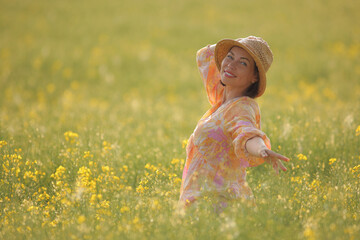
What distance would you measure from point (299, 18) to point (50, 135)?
1523 cm

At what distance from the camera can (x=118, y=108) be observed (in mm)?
10727

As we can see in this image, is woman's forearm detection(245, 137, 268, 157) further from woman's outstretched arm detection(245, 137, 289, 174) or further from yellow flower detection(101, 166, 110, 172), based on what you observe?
yellow flower detection(101, 166, 110, 172)

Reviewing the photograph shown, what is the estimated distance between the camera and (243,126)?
320 centimetres

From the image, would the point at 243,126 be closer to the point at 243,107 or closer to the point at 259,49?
the point at 243,107

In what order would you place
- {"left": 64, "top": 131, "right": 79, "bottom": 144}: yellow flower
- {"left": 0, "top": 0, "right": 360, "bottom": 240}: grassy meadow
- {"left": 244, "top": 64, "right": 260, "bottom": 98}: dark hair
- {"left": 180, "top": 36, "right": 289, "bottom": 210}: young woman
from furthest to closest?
{"left": 64, "top": 131, "right": 79, "bottom": 144}: yellow flower
{"left": 244, "top": 64, "right": 260, "bottom": 98}: dark hair
{"left": 180, "top": 36, "right": 289, "bottom": 210}: young woman
{"left": 0, "top": 0, "right": 360, "bottom": 240}: grassy meadow

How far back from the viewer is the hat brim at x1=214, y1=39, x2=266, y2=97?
11.2 feet

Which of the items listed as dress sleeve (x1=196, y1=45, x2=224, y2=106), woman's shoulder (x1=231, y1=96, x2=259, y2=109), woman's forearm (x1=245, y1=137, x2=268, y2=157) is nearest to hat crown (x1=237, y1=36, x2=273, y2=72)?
woman's shoulder (x1=231, y1=96, x2=259, y2=109)

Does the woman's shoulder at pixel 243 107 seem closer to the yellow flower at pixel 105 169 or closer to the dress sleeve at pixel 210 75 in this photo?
the dress sleeve at pixel 210 75

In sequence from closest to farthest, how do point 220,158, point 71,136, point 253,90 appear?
point 220,158 → point 253,90 → point 71,136

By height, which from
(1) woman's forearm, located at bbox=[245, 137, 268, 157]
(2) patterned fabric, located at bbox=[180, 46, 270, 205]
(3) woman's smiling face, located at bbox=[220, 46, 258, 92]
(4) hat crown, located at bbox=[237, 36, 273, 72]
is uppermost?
(4) hat crown, located at bbox=[237, 36, 273, 72]

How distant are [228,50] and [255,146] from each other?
3.43 feet

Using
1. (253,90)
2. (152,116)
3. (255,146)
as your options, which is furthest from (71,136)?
(152,116)

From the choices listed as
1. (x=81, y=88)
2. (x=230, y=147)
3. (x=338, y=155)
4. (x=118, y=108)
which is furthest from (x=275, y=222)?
(x=81, y=88)

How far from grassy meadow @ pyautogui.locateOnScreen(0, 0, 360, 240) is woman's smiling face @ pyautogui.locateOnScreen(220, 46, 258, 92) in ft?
3.09
